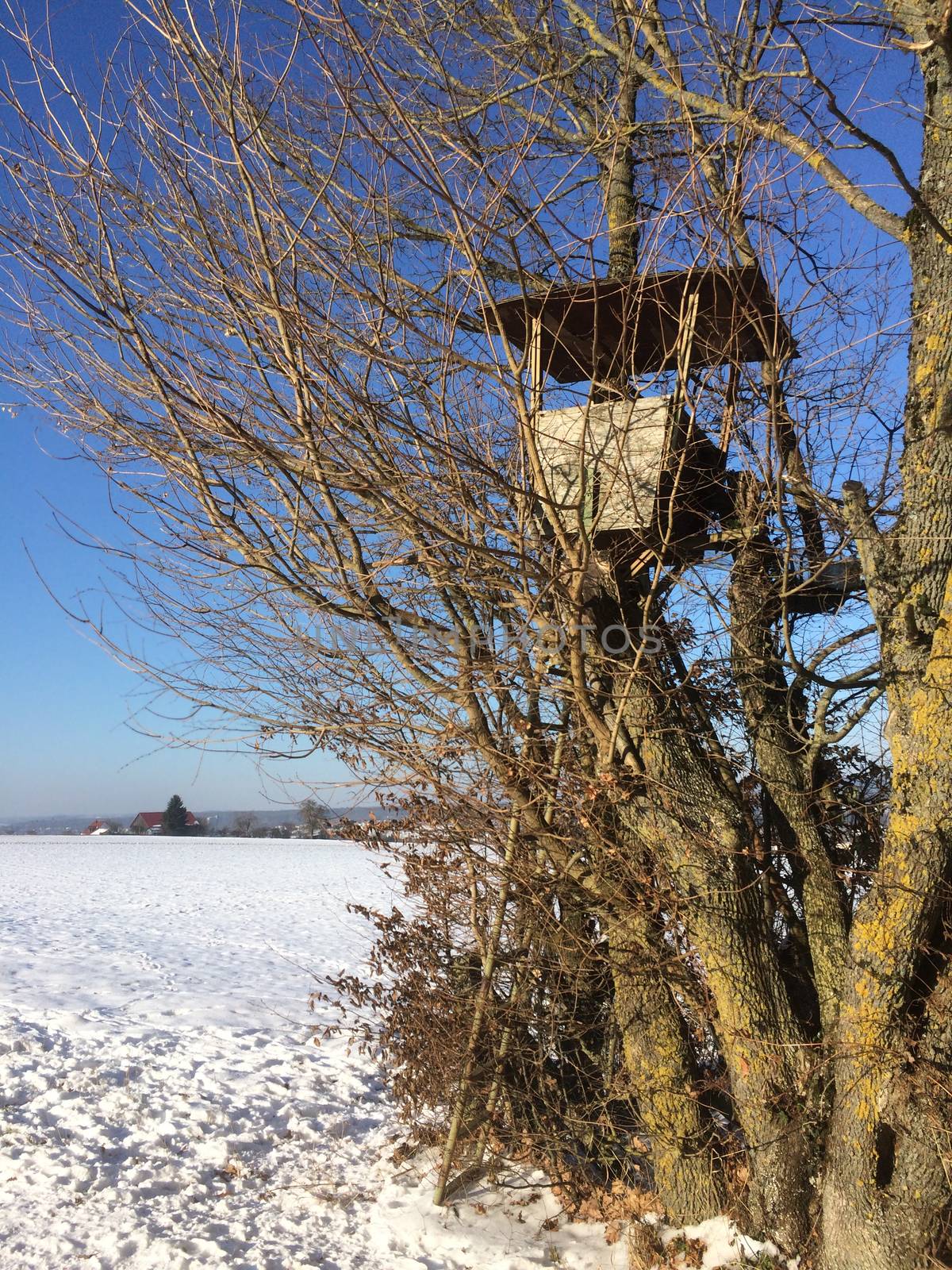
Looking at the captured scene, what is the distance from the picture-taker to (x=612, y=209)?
17.5 ft

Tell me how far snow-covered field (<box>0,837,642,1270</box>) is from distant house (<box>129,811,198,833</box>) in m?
46.9

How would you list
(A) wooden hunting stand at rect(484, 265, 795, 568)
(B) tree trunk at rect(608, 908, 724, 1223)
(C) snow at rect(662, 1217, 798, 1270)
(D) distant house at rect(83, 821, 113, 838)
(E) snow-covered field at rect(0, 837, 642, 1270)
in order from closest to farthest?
(A) wooden hunting stand at rect(484, 265, 795, 568) → (C) snow at rect(662, 1217, 798, 1270) → (B) tree trunk at rect(608, 908, 724, 1223) → (E) snow-covered field at rect(0, 837, 642, 1270) → (D) distant house at rect(83, 821, 113, 838)

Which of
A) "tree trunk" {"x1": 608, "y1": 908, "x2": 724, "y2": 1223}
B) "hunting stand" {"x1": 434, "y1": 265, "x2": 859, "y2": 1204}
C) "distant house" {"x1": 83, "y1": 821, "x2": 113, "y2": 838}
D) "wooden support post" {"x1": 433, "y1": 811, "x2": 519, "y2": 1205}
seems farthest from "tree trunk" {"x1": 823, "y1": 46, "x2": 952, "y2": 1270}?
"distant house" {"x1": 83, "y1": 821, "x2": 113, "y2": 838}

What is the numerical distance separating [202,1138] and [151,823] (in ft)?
193

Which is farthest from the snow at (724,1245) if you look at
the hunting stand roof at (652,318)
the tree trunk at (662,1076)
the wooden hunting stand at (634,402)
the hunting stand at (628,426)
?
the hunting stand roof at (652,318)

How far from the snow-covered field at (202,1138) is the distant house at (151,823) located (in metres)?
46.9

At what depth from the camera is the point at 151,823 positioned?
59969 millimetres

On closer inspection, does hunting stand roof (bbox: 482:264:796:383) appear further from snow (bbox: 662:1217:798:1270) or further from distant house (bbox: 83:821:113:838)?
distant house (bbox: 83:821:113:838)

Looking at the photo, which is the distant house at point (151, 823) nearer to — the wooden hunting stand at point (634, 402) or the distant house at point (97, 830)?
the distant house at point (97, 830)

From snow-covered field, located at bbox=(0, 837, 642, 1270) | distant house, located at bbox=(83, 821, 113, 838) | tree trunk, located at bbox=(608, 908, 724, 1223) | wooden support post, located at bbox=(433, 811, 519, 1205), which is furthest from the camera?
distant house, located at bbox=(83, 821, 113, 838)

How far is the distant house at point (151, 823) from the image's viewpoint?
183 feet

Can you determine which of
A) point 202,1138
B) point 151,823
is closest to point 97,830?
point 151,823

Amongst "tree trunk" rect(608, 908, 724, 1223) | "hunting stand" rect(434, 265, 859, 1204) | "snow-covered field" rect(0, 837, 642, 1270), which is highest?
"hunting stand" rect(434, 265, 859, 1204)

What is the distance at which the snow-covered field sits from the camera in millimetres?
4133
